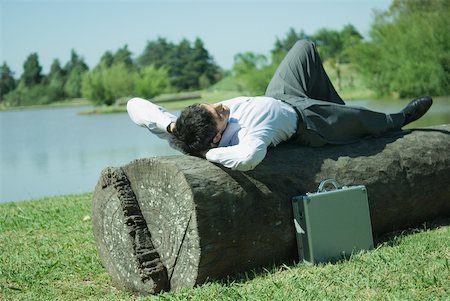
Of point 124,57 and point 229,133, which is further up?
point 124,57

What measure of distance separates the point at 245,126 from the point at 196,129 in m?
0.34

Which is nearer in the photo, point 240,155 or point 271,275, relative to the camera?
point 240,155

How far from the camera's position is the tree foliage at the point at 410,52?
1068 inches

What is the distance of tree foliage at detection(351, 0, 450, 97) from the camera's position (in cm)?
2712

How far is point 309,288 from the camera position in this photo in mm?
3680

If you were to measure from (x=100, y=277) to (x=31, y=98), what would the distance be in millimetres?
46370

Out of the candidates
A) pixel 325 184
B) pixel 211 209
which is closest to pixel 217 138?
pixel 211 209

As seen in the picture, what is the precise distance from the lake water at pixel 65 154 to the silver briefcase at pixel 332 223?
6.79m

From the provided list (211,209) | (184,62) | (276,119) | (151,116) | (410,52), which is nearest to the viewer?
(211,209)

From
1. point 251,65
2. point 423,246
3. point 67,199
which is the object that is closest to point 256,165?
point 423,246

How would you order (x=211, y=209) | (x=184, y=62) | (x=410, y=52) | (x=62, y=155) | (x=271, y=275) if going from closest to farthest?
(x=211, y=209)
(x=271, y=275)
(x=62, y=155)
(x=410, y=52)
(x=184, y=62)

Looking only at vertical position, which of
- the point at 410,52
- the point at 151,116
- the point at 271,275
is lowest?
the point at 271,275

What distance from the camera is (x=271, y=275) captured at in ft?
13.2

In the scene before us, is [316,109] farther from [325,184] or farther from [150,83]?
[150,83]
